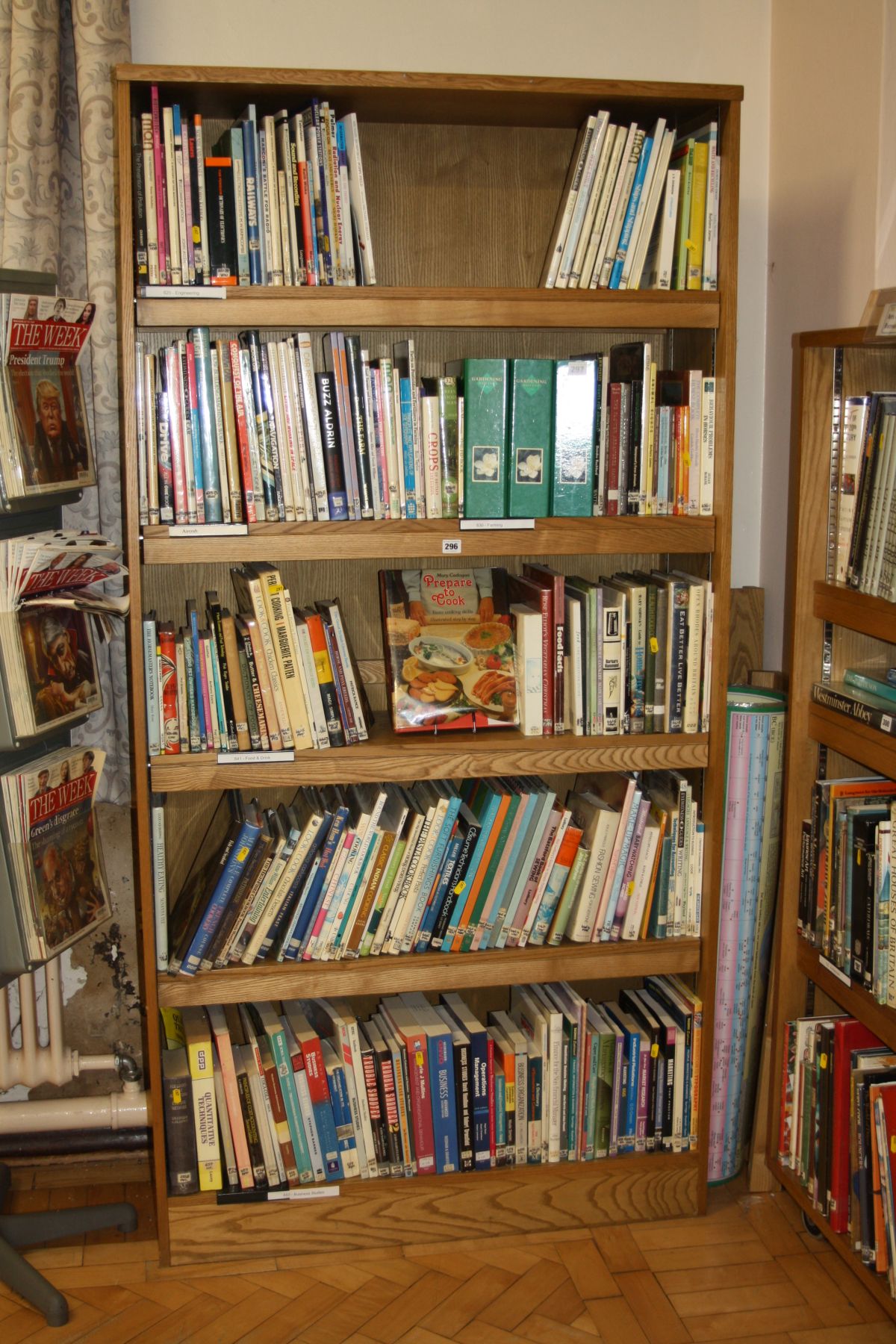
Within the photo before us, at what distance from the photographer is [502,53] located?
2.39 metres

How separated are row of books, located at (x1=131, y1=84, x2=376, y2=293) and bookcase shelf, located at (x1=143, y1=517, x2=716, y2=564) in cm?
42

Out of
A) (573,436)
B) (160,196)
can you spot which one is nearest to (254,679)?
(573,436)

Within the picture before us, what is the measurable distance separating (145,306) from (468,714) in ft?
2.97

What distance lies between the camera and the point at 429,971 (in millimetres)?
2252

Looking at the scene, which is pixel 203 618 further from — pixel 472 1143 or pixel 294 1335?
pixel 294 1335

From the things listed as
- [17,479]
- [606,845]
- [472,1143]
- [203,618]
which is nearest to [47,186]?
[17,479]

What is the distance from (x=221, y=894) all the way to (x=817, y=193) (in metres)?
1.77

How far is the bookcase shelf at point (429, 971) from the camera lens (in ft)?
7.18

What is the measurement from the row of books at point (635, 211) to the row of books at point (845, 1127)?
4.52 ft

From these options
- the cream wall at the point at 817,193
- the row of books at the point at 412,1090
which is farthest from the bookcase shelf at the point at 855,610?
the row of books at the point at 412,1090

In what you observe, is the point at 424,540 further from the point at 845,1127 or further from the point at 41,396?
the point at 845,1127

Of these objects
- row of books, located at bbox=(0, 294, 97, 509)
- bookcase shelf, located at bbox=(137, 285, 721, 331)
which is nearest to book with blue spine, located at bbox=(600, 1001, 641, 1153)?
bookcase shelf, located at bbox=(137, 285, 721, 331)

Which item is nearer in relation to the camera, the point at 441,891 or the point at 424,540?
the point at 424,540

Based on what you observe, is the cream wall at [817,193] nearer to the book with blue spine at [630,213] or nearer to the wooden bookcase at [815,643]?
the wooden bookcase at [815,643]
